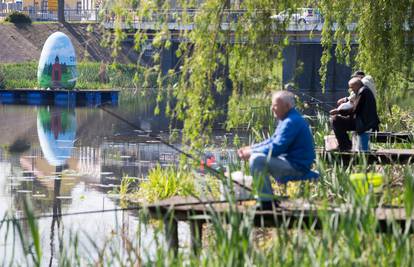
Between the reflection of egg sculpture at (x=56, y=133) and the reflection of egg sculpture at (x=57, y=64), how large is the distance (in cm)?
669

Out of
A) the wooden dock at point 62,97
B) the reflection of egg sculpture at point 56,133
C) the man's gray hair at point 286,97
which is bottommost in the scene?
the wooden dock at point 62,97

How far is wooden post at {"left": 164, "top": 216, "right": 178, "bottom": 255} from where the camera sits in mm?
9491

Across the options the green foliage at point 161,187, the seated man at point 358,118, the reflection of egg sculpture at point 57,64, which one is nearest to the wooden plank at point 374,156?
the seated man at point 358,118

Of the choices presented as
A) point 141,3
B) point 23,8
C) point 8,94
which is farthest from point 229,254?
point 23,8

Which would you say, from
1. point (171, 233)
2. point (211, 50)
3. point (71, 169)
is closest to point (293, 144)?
point (171, 233)

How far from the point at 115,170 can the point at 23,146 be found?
763 cm

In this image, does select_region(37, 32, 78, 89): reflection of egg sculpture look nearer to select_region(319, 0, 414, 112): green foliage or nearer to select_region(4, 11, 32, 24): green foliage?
select_region(4, 11, 32, 24): green foliage

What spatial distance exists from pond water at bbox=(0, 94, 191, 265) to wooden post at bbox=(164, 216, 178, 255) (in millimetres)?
180

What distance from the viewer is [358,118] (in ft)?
50.7

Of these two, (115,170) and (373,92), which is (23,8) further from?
(373,92)

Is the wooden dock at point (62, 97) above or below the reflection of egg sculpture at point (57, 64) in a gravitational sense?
below

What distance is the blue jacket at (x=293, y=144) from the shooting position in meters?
10.4

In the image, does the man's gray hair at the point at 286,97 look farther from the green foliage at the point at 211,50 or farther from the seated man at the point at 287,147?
the green foliage at the point at 211,50

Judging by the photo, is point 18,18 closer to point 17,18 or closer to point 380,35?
point 17,18
